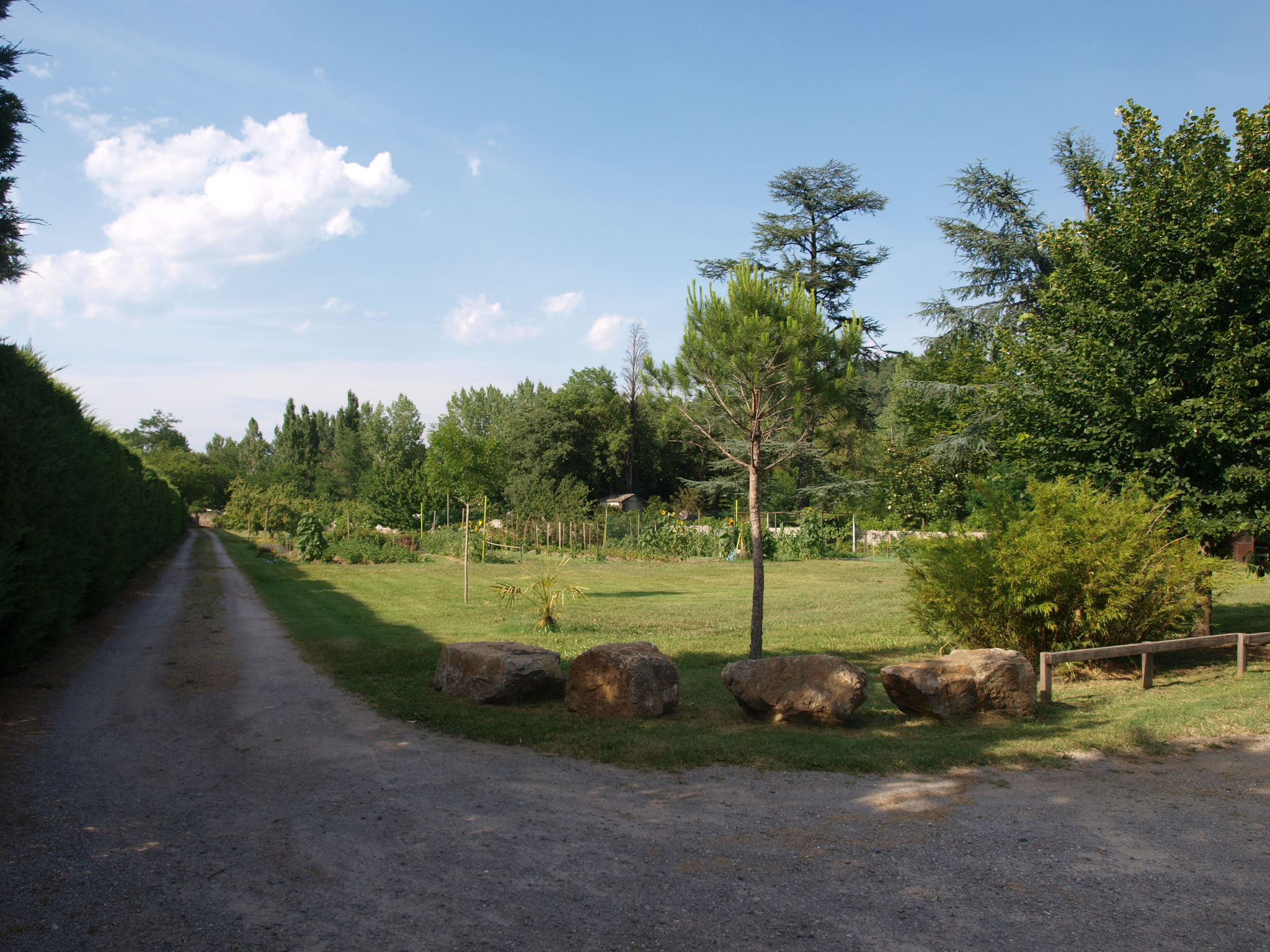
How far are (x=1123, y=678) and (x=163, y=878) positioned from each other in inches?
396

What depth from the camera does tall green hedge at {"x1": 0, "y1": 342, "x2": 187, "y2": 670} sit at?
7.31 meters

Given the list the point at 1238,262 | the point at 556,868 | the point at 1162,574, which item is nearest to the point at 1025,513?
the point at 1162,574

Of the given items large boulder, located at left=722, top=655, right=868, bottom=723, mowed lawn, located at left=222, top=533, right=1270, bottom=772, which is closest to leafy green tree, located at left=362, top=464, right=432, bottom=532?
mowed lawn, located at left=222, top=533, right=1270, bottom=772

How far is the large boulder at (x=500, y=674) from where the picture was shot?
7.52m

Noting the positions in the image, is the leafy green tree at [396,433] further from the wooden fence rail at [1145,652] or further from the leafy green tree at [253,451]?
the wooden fence rail at [1145,652]

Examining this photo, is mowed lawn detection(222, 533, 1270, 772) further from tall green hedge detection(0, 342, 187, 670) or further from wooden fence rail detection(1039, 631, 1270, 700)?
tall green hedge detection(0, 342, 187, 670)

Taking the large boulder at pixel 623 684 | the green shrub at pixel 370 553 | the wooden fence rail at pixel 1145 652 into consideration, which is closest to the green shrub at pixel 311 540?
the green shrub at pixel 370 553

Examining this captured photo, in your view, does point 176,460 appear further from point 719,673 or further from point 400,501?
point 719,673

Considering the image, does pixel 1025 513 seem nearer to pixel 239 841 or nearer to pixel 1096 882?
pixel 1096 882

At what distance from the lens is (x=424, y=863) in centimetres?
393

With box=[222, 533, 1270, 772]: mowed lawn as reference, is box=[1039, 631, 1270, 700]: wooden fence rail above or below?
above

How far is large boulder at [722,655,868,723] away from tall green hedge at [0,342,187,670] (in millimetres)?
6645

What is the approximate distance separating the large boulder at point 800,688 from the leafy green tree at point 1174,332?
240 inches

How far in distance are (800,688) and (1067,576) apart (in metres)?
4.14
